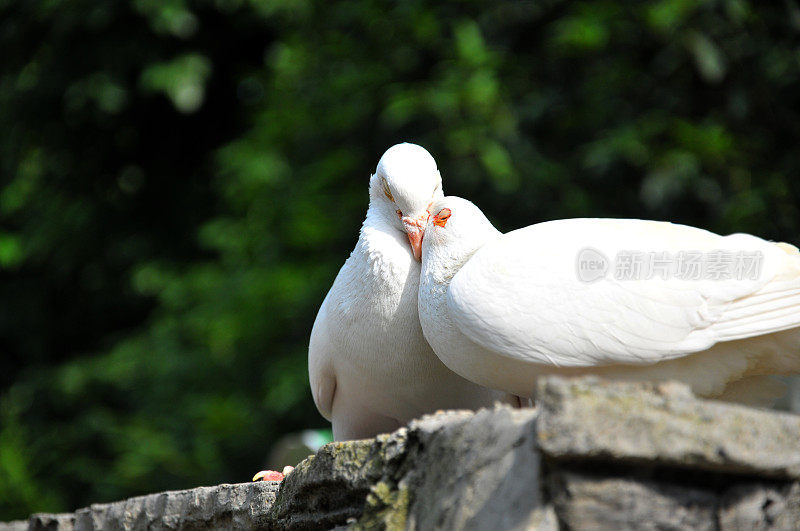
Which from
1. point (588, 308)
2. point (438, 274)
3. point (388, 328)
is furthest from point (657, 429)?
point (388, 328)

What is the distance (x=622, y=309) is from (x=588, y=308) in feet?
0.28

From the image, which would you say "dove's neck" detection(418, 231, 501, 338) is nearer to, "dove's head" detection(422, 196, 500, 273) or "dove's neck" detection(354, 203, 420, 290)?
"dove's head" detection(422, 196, 500, 273)

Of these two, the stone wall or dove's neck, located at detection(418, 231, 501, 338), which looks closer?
the stone wall

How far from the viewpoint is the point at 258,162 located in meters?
7.89

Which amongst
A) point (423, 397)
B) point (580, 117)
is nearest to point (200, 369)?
point (580, 117)

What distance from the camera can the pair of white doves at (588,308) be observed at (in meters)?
2.41

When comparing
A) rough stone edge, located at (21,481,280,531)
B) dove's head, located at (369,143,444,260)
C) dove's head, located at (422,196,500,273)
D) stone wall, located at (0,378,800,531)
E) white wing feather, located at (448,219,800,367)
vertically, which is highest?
dove's head, located at (369,143,444,260)

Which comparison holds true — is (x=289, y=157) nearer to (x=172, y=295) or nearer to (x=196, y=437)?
(x=172, y=295)

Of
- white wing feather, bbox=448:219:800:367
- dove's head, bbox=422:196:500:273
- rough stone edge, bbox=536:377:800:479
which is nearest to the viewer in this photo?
rough stone edge, bbox=536:377:800:479

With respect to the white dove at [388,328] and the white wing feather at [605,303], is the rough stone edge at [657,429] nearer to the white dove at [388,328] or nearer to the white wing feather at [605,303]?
the white wing feather at [605,303]

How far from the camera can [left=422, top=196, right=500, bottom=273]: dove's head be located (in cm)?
280

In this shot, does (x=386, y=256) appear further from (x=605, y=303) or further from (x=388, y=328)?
(x=605, y=303)

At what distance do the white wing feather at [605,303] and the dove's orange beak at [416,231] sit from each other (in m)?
0.43

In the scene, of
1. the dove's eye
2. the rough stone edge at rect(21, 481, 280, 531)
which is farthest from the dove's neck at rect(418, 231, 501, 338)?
the rough stone edge at rect(21, 481, 280, 531)
